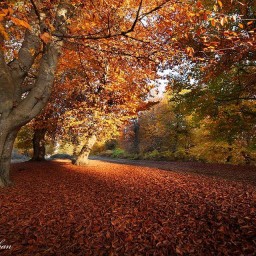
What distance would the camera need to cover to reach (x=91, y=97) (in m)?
11.7

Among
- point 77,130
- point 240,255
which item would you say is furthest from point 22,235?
point 77,130

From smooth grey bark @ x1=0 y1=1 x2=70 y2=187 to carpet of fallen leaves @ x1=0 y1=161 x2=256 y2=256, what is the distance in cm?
150

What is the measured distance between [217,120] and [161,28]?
20.6ft

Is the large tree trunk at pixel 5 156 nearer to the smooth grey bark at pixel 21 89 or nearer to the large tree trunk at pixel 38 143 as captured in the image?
the smooth grey bark at pixel 21 89

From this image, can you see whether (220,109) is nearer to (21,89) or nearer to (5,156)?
(21,89)

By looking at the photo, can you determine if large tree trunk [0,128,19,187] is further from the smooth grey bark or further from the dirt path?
the dirt path

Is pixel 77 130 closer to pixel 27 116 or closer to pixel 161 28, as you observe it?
pixel 27 116

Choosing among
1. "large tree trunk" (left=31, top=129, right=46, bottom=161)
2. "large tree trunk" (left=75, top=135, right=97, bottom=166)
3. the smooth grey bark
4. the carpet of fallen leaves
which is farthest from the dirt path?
"large tree trunk" (left=31, top=129, right=46, bottom=161)

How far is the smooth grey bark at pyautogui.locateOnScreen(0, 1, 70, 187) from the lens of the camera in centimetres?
632

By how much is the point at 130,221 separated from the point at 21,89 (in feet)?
18.4

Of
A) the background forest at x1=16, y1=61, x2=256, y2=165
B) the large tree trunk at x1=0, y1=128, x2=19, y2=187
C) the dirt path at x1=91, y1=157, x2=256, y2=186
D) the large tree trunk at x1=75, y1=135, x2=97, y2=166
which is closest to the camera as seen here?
the large tree trunk at x1=0, y1=128, x2=19, y2=187

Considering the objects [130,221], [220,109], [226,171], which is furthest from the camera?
[220,109]

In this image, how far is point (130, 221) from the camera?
4.21 meters

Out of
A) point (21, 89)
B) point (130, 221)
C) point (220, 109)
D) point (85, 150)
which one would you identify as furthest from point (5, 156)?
point (220, 109)
